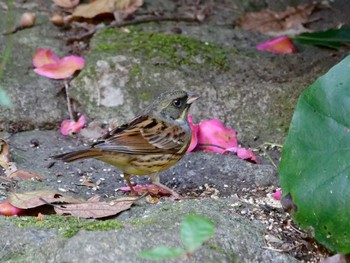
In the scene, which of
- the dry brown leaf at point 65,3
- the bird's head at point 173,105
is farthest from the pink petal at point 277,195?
the dry brown leaf at point 65,3

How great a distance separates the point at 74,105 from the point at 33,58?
1.82 ft

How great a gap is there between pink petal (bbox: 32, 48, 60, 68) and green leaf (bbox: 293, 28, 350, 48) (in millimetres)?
1822

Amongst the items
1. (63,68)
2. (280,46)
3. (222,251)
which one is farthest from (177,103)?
(222,251)

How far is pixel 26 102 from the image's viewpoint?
19.3 feet

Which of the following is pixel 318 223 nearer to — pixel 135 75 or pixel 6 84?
pixel 135 75

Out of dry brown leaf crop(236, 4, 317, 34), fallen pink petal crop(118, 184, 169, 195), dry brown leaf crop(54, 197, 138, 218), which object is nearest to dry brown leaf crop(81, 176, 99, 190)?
fallen pink petal crop(118, 184, 169, 195)

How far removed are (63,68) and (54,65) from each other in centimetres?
8

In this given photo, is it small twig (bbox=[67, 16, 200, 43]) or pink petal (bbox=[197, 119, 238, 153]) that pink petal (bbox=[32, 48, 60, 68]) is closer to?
small twig (bbox=[67, 16, 200, 43])

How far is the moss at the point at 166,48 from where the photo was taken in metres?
6.26

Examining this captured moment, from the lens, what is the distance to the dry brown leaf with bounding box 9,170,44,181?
15.9ft

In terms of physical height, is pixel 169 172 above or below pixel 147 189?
below

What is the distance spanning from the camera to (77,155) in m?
4.59

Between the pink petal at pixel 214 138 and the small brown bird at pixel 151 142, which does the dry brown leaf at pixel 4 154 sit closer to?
the small brown bird at pixel 151 142

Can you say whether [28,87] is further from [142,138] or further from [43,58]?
[142,138]
